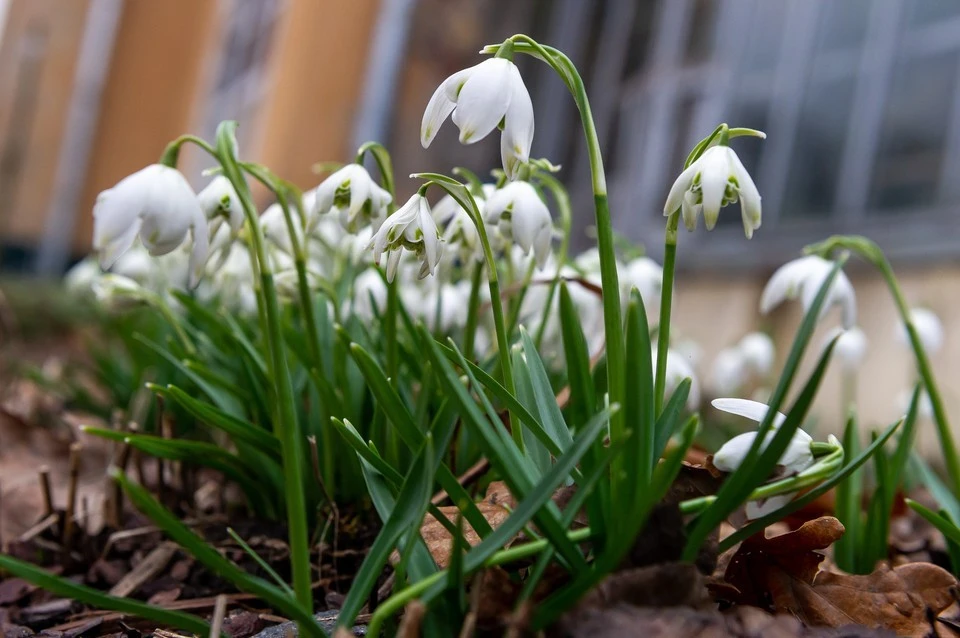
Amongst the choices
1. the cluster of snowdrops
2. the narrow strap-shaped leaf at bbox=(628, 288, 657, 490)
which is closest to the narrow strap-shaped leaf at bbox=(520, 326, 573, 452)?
the cluster of snowdrops

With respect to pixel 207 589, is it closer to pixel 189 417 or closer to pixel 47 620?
pixel 47 620

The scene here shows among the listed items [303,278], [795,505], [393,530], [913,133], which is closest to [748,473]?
[795,505]

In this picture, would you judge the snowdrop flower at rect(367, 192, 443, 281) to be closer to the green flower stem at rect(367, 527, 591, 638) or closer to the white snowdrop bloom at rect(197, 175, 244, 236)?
the white snowdrop bloom at rect(197, 175, 244, 236)

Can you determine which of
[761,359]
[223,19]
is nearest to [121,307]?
[761,359]

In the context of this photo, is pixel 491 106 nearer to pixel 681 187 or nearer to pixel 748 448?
pixel 681 187

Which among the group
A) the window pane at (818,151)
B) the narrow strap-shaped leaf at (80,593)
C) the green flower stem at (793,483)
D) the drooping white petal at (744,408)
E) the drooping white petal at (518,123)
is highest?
the window pane at (818,151)

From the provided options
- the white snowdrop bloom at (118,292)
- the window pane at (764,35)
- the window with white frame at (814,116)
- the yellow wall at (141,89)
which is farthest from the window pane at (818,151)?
the yellow wall at (141,89)

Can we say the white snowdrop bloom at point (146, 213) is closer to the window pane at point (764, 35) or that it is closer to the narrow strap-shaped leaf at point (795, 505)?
the narrow strap-shaped leaf at point (795, 505)
